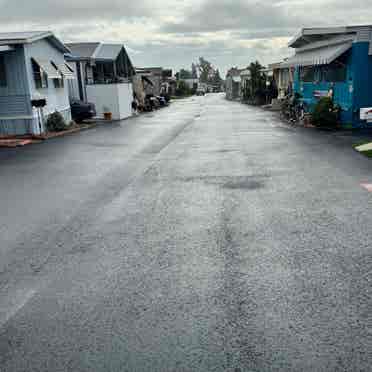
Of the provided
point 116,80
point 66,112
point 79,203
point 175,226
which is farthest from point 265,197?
point 116,80

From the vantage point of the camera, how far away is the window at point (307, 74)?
27141 millimetres

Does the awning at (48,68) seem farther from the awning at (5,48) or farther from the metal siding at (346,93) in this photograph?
the metal siding at (346,93)

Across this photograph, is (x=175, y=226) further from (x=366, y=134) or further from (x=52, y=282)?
(x=366, y=134)

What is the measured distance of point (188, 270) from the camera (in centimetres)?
581

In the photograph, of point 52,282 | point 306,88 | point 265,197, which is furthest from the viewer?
point 306,88

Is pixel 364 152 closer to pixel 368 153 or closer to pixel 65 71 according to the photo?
pixel 368 153

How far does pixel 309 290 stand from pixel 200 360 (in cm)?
179

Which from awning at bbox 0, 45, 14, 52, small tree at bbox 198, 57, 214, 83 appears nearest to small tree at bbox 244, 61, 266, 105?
awning at bbox 0, 45, 14, 52

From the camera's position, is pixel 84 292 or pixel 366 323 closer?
pixel 366 323

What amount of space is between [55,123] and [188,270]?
1844 cm

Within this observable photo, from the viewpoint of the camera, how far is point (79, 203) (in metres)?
9.19

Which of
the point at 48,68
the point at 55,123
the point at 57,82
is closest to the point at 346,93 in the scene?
the point at 55,123

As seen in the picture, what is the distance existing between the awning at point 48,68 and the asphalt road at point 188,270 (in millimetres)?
10953

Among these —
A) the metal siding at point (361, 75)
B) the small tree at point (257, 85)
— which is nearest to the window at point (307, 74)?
the metal siding at point (361, 75)
